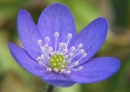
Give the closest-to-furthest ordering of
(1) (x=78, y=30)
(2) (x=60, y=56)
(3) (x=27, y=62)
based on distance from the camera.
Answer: (3) (x=27, y=62) → (2) (x=60, y=56) → (1) (x=78, y=30)

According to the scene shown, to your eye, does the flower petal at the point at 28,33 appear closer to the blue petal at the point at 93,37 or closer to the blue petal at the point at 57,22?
the blue petal at the point at 57,22

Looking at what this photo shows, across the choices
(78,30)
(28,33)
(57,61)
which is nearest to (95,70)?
(57,61)

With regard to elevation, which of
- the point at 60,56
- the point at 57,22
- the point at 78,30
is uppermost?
the point at 57,22

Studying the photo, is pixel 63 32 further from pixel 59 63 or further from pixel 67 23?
pixel 59 63

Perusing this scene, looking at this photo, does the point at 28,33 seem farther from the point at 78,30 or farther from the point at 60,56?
the point at 78,30

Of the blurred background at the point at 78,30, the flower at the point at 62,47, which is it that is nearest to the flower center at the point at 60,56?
the flower at the point at 62,47

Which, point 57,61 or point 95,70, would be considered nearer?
point 95,70
